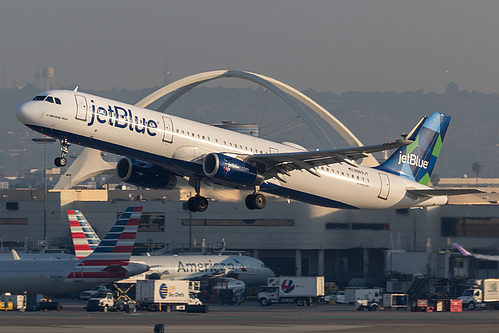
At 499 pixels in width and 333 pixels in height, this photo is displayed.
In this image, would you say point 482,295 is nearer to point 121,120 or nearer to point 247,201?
point 247,201

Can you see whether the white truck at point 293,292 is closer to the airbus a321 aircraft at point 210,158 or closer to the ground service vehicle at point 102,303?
the ground service vehicle at point 102,303

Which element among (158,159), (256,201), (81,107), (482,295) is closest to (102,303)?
(256,201)

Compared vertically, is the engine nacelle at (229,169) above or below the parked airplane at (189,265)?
above

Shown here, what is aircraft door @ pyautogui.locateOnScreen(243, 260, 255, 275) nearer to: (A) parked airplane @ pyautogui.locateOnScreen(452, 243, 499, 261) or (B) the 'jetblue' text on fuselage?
(A) parked airplane @ pyautogui.locateOnScreen(452, 243, 499, 261)

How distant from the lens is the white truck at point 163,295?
76.4 meters

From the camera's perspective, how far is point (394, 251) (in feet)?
277

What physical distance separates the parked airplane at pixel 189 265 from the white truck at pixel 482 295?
2185cm

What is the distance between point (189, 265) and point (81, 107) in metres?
41.0

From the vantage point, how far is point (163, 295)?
76688mm

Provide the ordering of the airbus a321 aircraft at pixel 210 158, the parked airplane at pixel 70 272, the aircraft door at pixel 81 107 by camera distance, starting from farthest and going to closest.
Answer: the parked airplane at pixel 70 272 → the airbus a321 aircraft at pixel 210 158 → the aircraft door at pixel 81 107

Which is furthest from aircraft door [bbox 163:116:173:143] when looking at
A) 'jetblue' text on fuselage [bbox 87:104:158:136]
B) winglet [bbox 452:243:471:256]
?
winglet [bbox 452:243:471:256]

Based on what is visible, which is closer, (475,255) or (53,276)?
(53,276)

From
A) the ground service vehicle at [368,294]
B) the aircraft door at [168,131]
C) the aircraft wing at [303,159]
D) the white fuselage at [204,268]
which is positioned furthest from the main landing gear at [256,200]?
the white fuselage at [204,268]

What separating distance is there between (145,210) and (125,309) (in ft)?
153
